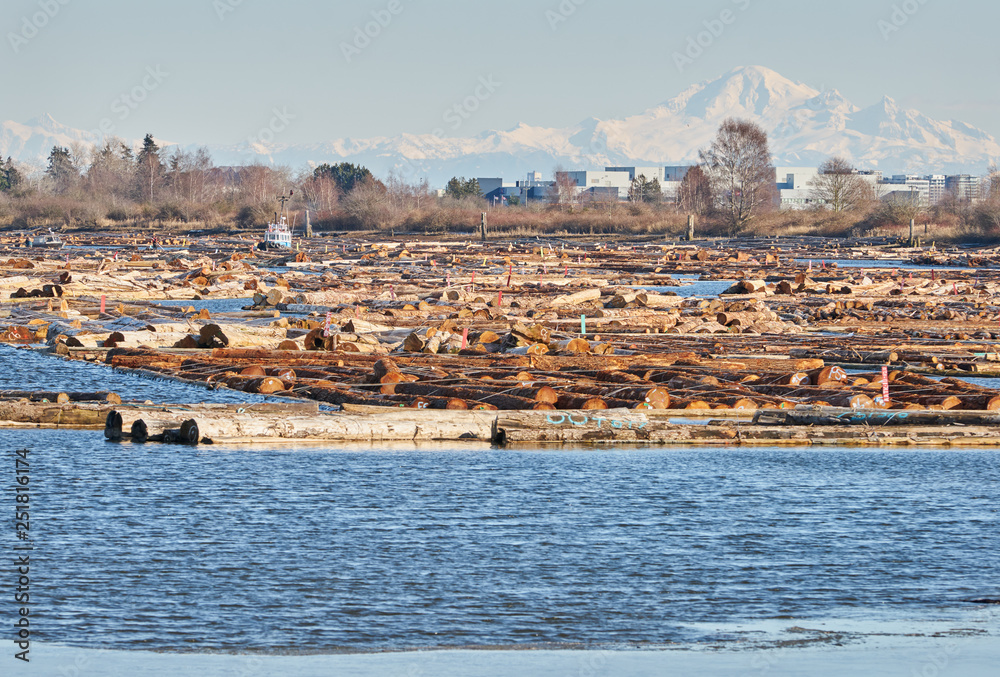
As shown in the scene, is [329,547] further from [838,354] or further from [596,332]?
[596,332]

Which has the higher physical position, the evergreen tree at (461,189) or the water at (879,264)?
the evergreen tree at (461,189)

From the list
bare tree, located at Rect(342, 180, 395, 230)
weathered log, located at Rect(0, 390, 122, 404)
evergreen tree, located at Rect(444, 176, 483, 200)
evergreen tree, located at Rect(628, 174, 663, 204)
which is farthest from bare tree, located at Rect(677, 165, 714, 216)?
weathered log, located at Rect(0, 390, 122, 404)

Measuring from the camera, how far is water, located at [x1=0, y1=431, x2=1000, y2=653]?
29.3 ft


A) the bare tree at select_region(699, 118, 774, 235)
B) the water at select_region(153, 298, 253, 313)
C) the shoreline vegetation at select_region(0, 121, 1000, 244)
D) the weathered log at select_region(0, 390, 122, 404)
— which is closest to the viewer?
the weathered log at select_region(0, 390, 122, 404)

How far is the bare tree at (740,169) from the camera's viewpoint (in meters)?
123

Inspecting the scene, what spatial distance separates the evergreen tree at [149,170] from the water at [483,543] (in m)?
155

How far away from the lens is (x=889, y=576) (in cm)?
1025

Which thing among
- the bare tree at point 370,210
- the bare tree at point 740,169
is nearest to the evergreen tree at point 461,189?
the bare tree at point 370,210

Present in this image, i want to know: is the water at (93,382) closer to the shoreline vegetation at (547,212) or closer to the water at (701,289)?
the water at (701,289)

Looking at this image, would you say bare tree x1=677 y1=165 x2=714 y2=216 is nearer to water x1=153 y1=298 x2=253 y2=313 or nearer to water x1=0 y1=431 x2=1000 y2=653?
water x1=153 y1=298 x2=253 y2=313

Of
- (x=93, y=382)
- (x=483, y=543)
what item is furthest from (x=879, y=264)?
(x=483, y=543)

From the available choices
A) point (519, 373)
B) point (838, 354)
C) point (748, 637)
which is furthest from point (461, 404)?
point (838, 354)

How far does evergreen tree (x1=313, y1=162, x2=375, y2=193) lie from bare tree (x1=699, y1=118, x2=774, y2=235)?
6827 cm

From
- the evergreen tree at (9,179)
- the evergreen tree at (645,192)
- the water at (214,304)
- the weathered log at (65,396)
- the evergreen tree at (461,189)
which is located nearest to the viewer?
the weathered log at (65,396)
